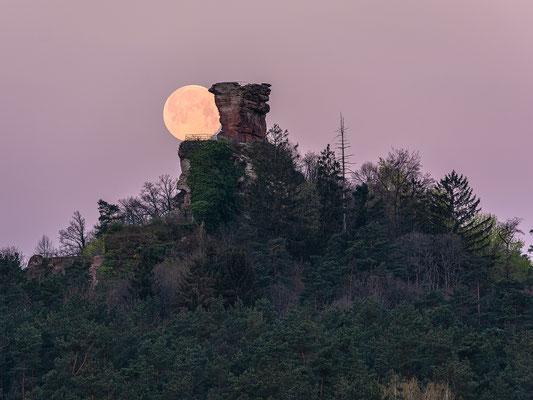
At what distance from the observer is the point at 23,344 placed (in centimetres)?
3709

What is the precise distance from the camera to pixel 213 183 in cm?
6575

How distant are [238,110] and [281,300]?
24543mm

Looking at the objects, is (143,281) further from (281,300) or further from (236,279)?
(281,300)

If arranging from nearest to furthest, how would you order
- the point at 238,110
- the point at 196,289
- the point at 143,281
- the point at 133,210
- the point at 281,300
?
the point at 196,289 → the point at 143,281 → the point at 281,300 → the point at 238,110 → the point at 133,210

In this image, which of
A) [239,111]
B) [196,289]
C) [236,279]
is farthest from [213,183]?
[196,289]

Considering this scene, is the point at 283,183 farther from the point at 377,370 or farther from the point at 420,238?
the point at 377,370

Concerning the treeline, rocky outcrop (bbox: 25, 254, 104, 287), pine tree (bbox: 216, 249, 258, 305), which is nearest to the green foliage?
the treeline

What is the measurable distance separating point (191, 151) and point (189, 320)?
28917 millimetres

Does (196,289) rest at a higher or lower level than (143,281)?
lower

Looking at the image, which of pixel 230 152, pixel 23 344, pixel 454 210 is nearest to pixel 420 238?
pixel 454 210

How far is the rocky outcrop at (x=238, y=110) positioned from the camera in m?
72.4

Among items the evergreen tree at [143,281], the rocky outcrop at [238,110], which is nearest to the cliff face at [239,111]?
the rocky outcrop at [238,110]

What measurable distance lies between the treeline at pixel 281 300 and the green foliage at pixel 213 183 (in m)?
0.13

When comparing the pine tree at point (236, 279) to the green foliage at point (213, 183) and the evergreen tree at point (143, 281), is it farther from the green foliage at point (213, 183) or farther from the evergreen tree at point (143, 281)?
the green foliage at point (213, 183)
